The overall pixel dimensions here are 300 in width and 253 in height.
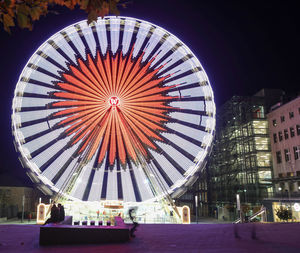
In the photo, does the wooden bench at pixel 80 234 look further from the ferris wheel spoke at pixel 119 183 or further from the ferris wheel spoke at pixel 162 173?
the ferris wheel spoke at pixel 119 183

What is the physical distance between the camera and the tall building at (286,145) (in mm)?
34281

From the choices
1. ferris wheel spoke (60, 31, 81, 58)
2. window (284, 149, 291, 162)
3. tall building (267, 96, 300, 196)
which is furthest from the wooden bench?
window (284, 149, 291, 162)

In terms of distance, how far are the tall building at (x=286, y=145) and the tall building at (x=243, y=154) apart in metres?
1.53

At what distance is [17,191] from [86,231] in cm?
4314

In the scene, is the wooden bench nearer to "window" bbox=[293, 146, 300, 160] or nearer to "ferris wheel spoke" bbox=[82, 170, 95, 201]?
"ferris wheel spoke" bbox=[82, 170, 95, 201]

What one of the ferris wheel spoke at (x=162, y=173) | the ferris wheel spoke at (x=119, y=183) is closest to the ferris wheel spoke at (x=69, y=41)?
the ferris wheel spoke at (x=119, y=183)

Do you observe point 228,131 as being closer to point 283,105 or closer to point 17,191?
point 283,105

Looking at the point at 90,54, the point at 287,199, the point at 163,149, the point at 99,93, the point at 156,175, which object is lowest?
the point at 287,199

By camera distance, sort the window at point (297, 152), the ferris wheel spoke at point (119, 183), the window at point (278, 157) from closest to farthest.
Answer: the ferris wheel spoke at point (119, 183)
the window at point (297, 152)
the window at point (278, 157)

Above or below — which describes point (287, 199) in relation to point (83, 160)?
below

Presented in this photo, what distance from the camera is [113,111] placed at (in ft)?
65.2

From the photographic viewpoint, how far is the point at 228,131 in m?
46.1

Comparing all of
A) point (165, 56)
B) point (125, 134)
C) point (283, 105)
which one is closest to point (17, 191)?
point (125, 134)

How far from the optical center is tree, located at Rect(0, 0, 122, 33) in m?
3.73
